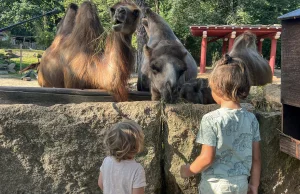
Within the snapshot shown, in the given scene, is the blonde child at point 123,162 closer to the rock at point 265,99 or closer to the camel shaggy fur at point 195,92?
the camel shaggy fur at point 195,92

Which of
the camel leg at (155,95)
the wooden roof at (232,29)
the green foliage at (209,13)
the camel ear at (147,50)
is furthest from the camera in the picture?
the green foliage at (209,13)

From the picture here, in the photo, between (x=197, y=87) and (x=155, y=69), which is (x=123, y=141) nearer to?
(x=197, y=87)

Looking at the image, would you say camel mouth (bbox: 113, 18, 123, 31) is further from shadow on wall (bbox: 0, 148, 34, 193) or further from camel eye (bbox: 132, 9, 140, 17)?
shadow on wall (bbox: 0, 148, 34, 193)

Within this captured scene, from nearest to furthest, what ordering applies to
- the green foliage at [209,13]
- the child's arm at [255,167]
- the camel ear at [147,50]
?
1. the child's arm at [255,167]
2. the camel ear at [147,50]
3. the green foliage at [209,13]

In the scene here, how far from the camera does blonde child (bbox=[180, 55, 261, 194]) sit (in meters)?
2.51

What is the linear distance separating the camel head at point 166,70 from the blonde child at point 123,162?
1.42 m

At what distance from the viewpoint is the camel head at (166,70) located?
13.6 feet

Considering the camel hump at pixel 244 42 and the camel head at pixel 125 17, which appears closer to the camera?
the camel head at pixel 125 17

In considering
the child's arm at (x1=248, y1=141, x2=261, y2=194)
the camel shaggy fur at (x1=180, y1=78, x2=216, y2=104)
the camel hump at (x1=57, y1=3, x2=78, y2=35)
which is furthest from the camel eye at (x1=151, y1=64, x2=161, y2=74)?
the child's arm at (x1=248, y1=141, x2=261, y2=194)

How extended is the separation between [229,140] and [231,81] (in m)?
0.42

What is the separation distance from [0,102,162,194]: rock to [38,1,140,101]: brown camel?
785 mm

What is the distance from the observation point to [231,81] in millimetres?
2527

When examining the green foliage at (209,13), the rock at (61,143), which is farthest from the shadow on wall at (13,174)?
the green foliage at (209,13)

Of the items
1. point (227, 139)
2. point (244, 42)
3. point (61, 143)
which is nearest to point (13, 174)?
point (61, 143)
